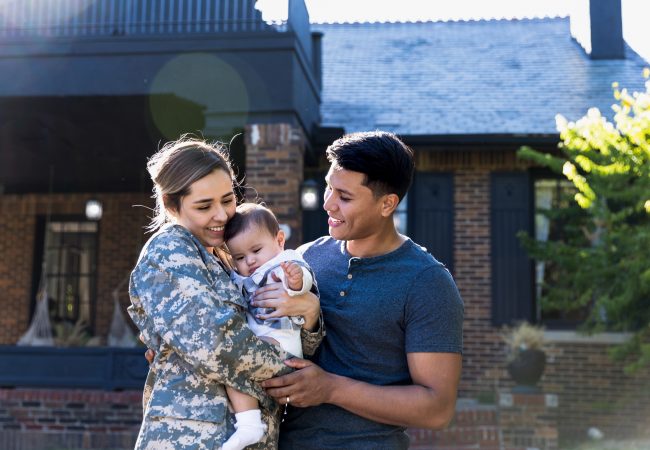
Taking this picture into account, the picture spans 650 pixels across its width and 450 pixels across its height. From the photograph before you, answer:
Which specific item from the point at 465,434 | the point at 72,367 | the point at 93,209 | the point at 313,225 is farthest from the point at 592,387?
the point at 93,209

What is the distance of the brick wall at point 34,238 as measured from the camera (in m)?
12.7

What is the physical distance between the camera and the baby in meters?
2.41

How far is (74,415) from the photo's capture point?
884cm

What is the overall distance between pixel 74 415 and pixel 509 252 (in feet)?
18.5

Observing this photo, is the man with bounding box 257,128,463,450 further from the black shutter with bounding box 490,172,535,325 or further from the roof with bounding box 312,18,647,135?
the black shutter with bounding box 490,172,535,325

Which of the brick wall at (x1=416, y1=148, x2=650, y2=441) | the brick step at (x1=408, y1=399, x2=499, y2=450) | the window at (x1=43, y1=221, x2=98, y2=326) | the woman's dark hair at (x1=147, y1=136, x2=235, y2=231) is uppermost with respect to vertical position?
the window at (x1=43, y1=221, x2=98, y2=326)

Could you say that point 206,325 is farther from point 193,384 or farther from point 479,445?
point 479,445

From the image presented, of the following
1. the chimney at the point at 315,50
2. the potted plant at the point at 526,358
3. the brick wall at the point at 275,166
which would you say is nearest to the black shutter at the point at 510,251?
the potted plant at the point at 526,358

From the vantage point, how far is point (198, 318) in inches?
91.6

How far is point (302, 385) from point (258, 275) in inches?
18.8

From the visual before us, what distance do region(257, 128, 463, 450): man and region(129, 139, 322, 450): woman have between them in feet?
0.30

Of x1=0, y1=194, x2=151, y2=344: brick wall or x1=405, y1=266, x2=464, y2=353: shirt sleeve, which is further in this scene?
x1=0, y1=194, x2=151, y2=344: brick wall

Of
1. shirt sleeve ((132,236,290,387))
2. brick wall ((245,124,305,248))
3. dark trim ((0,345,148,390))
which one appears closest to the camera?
shirt sleeve ((132,236,290,387))

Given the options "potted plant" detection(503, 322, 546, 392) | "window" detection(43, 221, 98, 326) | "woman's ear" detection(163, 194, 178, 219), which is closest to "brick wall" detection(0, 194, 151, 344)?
"window" detection(43, 221, 98, 326)
